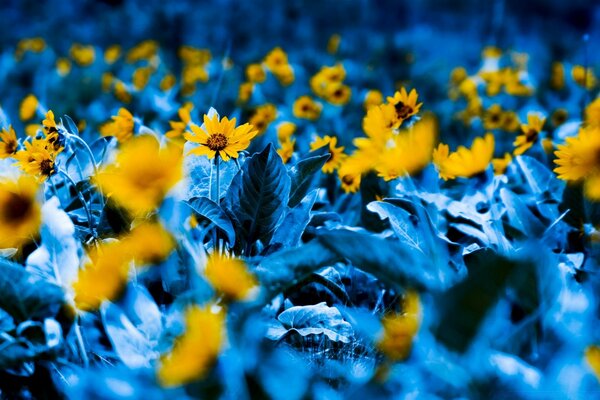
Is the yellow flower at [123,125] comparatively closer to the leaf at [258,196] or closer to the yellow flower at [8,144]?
the yellow flower at [8,144]

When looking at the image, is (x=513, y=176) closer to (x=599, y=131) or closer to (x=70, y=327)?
(x=599, y=131)

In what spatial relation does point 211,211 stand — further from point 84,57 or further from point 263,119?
point 84,57

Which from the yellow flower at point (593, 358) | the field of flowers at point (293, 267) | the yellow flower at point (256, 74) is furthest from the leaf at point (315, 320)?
the yellow flower at point (256, 74)

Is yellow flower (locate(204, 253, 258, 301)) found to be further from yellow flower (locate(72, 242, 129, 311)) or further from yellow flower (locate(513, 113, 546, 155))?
yellow flower (locate(513, 113, 546, 155))

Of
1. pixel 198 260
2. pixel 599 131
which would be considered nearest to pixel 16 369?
pixel 198 260

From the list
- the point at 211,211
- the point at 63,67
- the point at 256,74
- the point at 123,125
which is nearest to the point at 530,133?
the point at 211,211

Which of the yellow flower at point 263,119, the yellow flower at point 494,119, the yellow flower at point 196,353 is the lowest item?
the yellow flower at point 494,119
